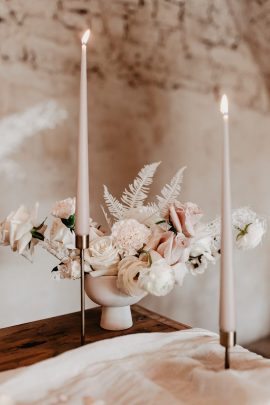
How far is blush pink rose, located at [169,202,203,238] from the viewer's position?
95 cm

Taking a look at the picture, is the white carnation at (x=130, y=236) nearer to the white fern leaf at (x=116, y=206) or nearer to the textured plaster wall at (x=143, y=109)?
the white fern leaf at (x=116, y=206)

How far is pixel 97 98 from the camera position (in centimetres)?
150

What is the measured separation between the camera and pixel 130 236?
0.97 metres

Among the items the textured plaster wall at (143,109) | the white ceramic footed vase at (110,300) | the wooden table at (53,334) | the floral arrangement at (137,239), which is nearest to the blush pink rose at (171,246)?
the floral arrangement at (137,239)

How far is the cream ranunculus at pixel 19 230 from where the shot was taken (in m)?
0.92

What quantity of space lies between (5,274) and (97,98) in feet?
2.09

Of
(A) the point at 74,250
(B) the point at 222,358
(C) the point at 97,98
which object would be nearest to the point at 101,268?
(A) the point at 74,250

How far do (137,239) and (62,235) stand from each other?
160mm

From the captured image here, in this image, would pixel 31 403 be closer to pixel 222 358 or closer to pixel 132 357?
pixel 132 357

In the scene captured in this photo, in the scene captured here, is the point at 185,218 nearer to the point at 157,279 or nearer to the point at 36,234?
the point at 157,279

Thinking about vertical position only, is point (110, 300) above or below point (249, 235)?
below

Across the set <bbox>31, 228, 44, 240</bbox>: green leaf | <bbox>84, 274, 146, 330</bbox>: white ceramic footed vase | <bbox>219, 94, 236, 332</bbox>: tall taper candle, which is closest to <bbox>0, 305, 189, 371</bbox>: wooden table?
<bbox>84, 274, 146, 330</bbox>: white ceramic footed vase

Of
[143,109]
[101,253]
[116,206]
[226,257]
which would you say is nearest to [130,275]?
[101,253]

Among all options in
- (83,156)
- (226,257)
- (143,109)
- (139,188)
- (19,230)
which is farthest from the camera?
(143,109)
